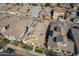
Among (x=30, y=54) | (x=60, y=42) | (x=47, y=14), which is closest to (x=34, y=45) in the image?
(x=30, y=54)

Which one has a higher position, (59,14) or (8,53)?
(59,14)

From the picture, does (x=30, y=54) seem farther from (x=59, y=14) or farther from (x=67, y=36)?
(x=59, y=14)

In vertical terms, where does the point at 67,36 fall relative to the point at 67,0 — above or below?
below

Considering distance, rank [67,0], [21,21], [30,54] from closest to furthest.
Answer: [30,54]
[21,21]
[67,0]

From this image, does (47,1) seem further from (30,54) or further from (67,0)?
(30,54)

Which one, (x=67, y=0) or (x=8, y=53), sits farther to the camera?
(x=67, y=0)

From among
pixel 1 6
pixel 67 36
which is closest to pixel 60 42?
pixel 67 36

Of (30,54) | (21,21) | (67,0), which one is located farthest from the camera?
(67,0)

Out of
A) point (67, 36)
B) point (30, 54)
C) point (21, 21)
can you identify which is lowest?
point (30, 54)

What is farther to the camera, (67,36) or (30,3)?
(30,3)
